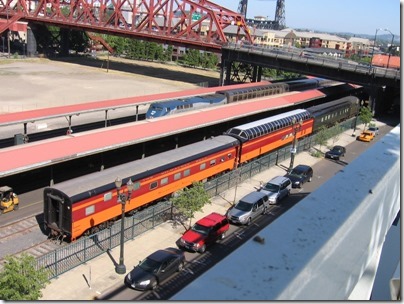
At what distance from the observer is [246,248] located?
6.51 metres

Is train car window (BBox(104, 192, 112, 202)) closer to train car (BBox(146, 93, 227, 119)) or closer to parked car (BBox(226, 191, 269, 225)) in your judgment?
parked car (BBox(226, 191, 269, 225))

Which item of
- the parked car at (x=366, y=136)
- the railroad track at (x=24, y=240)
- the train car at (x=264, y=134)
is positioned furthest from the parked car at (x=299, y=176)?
the parked car at (x=366, y=136)

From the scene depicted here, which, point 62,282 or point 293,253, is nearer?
point 293,253

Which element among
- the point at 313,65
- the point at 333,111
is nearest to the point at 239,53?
the point at 313,65

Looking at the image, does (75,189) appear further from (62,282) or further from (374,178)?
(374,178)

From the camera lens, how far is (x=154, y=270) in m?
17.2

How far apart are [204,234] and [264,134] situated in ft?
52.0

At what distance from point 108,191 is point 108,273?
13.3 ft

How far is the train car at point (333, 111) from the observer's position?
150ft

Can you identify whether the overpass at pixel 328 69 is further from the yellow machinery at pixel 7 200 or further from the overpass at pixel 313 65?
the yellow machinery at pixel 7 200

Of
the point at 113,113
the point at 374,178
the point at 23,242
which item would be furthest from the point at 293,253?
the point at 113,113

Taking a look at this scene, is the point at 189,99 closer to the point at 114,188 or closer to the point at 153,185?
the point at 153,185

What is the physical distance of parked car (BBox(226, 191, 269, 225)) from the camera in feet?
76.8

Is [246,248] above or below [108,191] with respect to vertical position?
above
